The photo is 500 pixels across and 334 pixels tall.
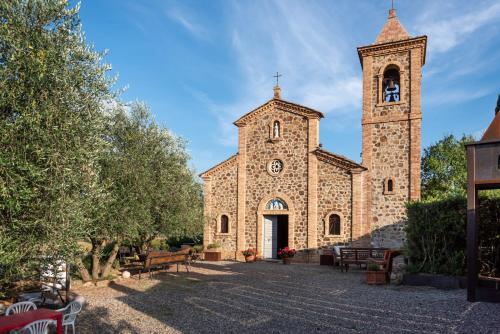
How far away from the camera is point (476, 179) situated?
8.30 m

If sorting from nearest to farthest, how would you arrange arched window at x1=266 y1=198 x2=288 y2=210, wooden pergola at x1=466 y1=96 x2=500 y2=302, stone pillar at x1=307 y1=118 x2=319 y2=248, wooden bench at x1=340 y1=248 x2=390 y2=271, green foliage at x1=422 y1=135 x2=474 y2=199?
wooden pergola at x1=466 y1=96 x2=500 y2=302, wooden bench at x1=340 y1=248 x2=390 y2=271, stone pillar at x1=307 y1=118 x2=319 y2=248, arched window at x1=266 y1=198 x2=288 y2=210, green foliage at x1=422 y1=135 x2=474 y2=199

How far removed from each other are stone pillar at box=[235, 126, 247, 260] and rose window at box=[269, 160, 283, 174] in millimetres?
1570

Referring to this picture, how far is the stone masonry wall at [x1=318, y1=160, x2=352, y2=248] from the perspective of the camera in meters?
17.6

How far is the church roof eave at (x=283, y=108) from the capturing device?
62.0ft

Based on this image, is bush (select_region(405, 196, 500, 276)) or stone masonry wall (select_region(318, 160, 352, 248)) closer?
bush (select_region(405, 196, 500, 276))

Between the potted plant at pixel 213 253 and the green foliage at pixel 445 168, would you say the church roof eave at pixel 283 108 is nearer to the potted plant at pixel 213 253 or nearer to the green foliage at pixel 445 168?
the potted plant at pixel 213 253

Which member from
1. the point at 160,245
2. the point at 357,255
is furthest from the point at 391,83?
the point at 160,245

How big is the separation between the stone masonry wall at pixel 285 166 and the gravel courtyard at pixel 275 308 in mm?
6639

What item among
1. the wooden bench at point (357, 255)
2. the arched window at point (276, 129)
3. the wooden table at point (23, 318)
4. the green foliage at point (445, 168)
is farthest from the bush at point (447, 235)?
the green foliage at point (445, 168)

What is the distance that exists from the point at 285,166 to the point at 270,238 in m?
3.87

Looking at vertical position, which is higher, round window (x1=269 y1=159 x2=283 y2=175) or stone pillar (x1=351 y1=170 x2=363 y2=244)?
round window (x1=269 y1=159 x2=283 y2=175)

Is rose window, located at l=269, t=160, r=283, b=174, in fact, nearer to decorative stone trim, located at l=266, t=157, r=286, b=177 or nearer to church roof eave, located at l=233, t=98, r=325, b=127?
decorative stone trim, located at l=266, t=157, r=286, b=177

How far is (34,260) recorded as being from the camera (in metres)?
6.12

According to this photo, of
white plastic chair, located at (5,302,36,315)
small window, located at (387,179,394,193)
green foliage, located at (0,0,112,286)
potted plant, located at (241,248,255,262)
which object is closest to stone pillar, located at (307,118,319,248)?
potted plant, located at (241,248,255,262)
